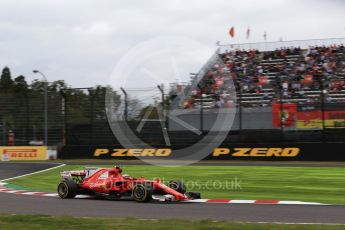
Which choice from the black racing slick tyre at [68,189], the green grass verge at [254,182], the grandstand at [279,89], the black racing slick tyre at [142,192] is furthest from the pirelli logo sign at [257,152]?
the black racing slick tyre at [142,192]

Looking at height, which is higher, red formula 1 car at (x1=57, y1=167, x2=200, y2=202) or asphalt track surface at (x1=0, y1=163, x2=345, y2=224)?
red formula 1 car at (x1=57, y1=167, x2=200, y2=202)

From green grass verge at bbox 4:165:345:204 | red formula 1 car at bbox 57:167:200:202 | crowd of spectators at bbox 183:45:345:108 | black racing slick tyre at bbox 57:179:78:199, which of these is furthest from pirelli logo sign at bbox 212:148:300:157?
black racing slick tyre at bbox 57:179:78:199

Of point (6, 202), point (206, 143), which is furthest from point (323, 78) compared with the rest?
point (6, 202)

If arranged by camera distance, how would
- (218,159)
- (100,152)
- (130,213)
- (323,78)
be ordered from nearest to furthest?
(130,213) → (218,159) → (100,152) → (323,78)

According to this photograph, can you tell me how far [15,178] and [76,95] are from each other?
11.4m

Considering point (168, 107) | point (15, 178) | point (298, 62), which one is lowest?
point (15, 178)

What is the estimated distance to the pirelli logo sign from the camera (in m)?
24.4

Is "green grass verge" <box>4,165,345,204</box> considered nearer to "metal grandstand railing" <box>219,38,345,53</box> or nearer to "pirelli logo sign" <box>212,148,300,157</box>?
"pirelli logo sign" <box>212,148,300,157</box>

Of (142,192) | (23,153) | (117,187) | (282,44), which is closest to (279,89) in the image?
(282,44)

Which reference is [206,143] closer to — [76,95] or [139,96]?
[139,96]

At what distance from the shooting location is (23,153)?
2867cm

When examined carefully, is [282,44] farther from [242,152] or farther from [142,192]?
[142,192]

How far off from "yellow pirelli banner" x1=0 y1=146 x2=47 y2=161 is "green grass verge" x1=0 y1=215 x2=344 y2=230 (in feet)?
66.5

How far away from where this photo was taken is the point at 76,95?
29.1m
